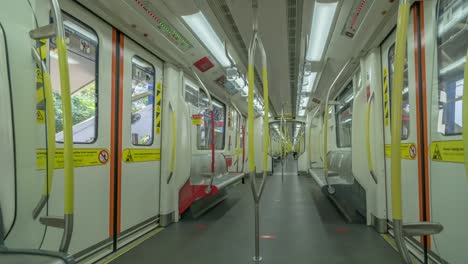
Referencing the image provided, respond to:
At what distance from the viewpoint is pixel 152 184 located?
3711 millimetres

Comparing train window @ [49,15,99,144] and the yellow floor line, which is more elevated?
train window @ [49,15,99,144]

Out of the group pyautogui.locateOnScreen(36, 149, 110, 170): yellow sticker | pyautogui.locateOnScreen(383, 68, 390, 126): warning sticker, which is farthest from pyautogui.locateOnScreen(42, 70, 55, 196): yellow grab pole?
pyautogui.locateOnScreen(383, 68, 390, 126): warning sticker

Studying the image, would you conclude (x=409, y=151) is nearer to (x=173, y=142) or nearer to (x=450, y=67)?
(x=450, y=67)

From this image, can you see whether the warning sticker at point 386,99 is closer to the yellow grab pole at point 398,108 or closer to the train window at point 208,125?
the yellow grab pole at point 398,108

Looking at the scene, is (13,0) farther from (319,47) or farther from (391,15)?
(319,47)

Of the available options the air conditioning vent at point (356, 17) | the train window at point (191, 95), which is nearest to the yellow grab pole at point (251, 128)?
the air conditioning vent at point (356, 17)

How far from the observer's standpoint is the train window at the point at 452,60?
51.8 inches

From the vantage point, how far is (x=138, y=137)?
3.50 metres

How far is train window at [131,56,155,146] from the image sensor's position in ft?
11.3

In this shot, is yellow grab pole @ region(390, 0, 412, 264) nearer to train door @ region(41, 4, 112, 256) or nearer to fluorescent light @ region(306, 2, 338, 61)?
fluorescent light @ region(306, 2, 338, 61)

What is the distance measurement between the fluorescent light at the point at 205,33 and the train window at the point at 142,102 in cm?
87

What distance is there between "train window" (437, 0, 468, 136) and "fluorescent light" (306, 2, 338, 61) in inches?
58.2

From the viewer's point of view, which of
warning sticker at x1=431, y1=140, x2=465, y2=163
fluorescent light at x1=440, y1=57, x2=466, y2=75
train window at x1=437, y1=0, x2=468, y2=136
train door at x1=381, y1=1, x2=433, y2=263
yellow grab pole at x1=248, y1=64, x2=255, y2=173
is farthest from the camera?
train door at x1=381, y1=1, x2=433, y2=263

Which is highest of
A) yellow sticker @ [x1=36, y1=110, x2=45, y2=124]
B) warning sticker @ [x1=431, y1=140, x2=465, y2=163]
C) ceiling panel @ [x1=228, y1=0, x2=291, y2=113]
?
ceiling panel @ [x1=228, y1=0, x2=291, y2=113]
